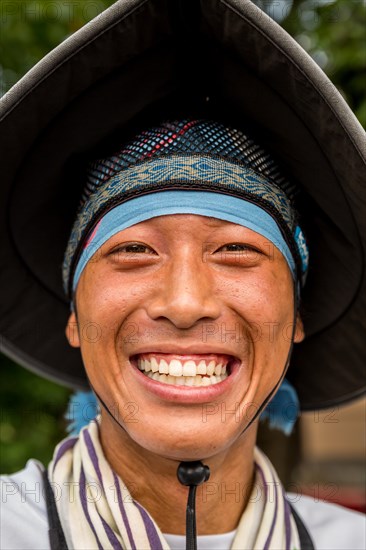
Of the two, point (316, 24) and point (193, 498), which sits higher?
point (316, 24)

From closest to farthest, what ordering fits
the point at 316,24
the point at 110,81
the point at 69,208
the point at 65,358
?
the point at 110,81
the point at 69,208
the point at 65,358
the point at 316,24

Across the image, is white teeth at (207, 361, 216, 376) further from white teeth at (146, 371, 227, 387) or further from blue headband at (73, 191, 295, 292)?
blue headband at (73, 191, 295, 292)

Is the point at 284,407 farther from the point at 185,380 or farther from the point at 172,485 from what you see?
the point at 185,380

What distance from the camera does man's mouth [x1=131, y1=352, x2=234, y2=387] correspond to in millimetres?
1929

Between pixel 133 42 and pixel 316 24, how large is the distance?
81.4 inches

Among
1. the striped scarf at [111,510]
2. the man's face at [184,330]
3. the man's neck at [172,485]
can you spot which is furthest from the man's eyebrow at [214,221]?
the striped scarf at [111,510]

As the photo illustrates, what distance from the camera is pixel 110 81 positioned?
2.07 metres

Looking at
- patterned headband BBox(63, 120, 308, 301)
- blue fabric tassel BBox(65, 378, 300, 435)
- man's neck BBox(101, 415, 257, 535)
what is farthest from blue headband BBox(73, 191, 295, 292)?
blue fabric tassel BBox(65, 378, 300, 435)

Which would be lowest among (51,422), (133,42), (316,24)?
(51,422)

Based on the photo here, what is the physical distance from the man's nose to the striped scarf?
52 centimetres

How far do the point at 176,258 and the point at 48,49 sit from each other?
2.01 meters

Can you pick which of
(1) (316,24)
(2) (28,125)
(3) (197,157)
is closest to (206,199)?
(3) (197,157)

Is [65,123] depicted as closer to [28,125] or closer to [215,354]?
[28,125]

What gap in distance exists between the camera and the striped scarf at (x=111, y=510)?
195 cm
